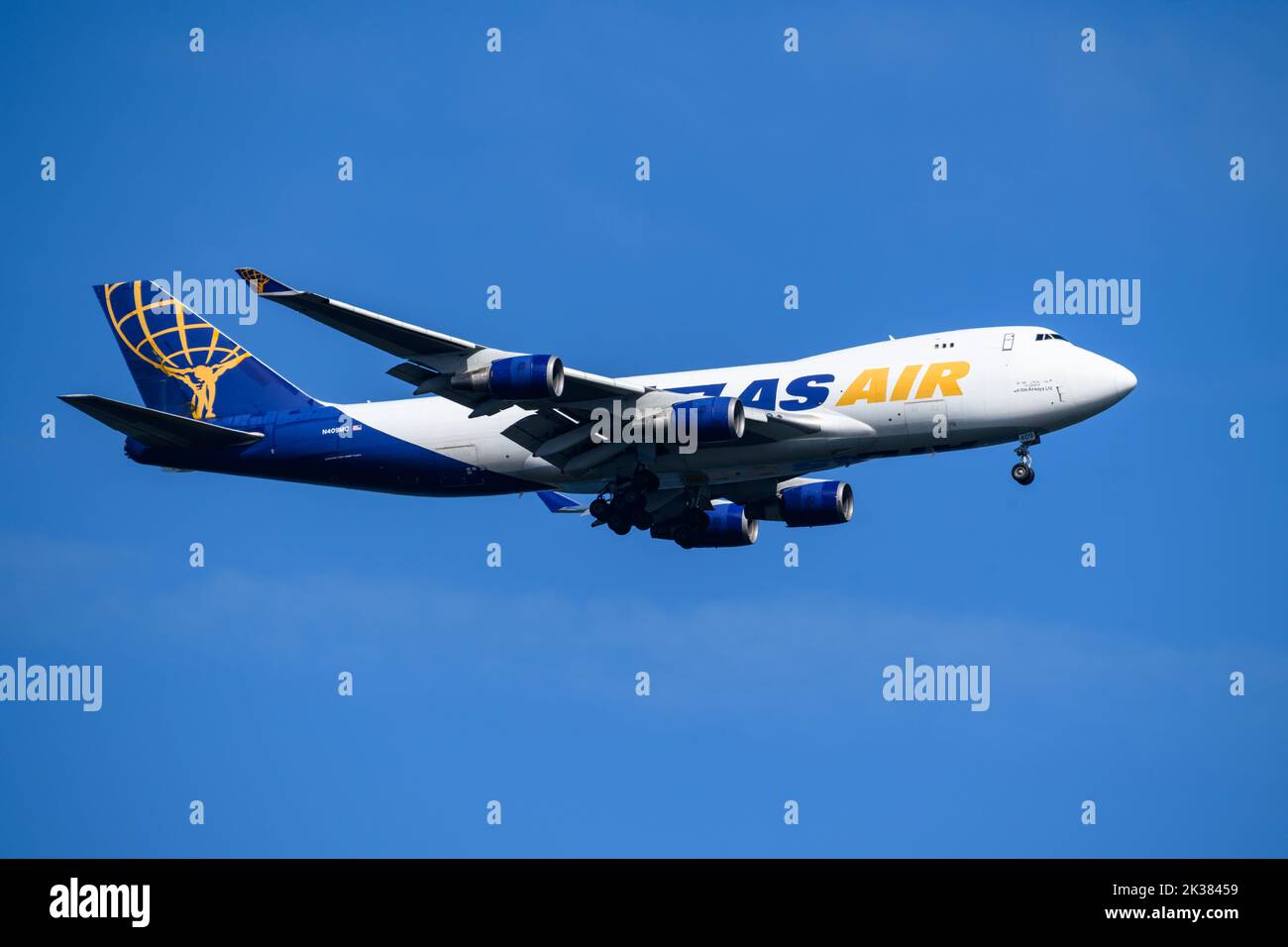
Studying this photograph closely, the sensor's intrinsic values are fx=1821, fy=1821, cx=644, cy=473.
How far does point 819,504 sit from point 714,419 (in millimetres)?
8244

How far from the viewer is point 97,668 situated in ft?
Answer: 198

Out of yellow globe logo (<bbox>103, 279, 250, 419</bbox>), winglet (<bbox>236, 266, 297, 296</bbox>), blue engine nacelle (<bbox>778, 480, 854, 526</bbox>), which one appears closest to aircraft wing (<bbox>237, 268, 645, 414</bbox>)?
winglet (<bbox>236, 266, 297, 296</bbox>)

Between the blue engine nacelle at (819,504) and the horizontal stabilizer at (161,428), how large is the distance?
55.8 feet

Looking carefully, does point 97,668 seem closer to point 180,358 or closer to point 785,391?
point 180,358

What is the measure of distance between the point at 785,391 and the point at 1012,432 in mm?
6651

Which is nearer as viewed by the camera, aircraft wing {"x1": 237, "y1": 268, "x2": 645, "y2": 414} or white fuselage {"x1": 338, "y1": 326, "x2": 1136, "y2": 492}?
aircraft wing {"x1": 237, "y1": 268, "x2": 645, "y2": 414}

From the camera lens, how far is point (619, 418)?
2093 inches

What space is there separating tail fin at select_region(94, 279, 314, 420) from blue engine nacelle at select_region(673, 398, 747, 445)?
13.8 metres

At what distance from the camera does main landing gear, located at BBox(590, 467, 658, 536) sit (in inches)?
2157

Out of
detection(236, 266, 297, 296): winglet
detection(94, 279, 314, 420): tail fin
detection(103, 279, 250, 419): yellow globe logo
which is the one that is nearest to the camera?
detection(236, 266, 297, 296): winglet

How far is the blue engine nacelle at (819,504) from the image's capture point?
58031mm

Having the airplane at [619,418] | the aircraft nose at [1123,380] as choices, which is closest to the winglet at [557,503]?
the airplane at [619,418]

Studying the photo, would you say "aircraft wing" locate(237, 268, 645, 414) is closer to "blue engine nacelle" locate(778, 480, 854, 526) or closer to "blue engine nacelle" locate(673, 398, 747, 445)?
"blue engine nacelle" locate(673, 398, 747, 445)

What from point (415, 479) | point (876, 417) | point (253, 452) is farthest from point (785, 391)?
point (253, 452)
